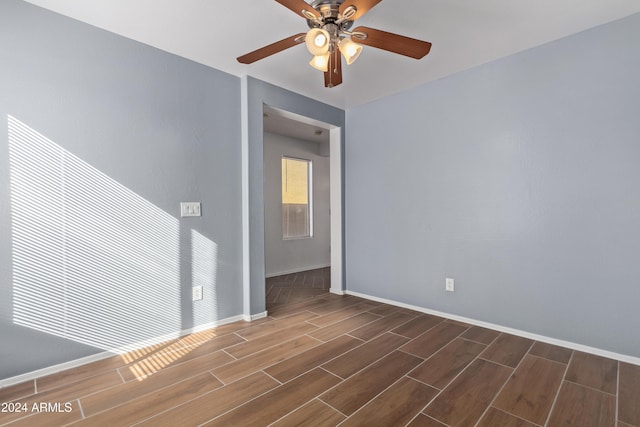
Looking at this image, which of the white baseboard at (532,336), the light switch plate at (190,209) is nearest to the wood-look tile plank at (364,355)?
the white baseboard at (532,336)

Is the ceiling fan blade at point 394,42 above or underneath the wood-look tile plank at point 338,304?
above

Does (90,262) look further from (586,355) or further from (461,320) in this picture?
(586,355)

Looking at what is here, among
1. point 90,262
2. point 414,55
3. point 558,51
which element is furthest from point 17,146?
point 558,51

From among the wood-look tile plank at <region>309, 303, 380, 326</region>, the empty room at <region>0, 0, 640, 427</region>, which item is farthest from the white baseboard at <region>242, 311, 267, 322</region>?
the wood-look tile plank at <region>309, 303, 380, 326</region>

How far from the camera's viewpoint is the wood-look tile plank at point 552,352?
2182 mm

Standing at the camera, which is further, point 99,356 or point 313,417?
point 99,356

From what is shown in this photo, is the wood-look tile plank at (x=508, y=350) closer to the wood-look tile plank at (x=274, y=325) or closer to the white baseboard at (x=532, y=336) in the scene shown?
the white baseboard at (x=532, y=336)

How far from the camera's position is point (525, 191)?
254 centimetres

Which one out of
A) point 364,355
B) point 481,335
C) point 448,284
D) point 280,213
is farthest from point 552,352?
point 280,213

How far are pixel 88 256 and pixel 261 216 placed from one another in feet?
4.75

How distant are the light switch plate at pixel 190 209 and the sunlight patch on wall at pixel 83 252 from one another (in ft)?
0.45

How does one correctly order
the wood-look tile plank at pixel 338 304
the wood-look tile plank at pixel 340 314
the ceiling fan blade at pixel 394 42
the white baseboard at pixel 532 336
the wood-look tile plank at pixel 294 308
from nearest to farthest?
the ceiling fan blade at pixel 394 42, the white baseboard at pixel 532 336, the wood-look tile plank at pixel 340 314, the wood-look tile plank at pixel 294 308, the wood-look tile plank at pixel 338 304

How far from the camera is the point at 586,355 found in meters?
2.22

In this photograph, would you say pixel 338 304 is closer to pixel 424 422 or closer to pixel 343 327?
pixel 343 327
